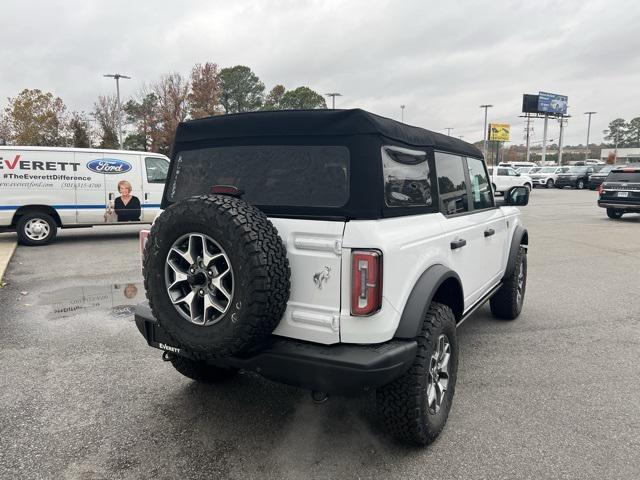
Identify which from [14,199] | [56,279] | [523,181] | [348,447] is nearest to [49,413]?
[348,447]

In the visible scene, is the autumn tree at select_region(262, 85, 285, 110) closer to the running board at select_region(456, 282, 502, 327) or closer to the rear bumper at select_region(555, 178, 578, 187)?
the rear bumper at select_region(555, 178, 578, 187)

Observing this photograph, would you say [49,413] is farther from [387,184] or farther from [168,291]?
[387,184]

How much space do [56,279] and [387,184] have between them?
6138 millimetres

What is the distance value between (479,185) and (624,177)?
42.8ft

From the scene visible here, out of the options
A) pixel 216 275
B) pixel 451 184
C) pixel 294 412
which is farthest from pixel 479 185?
pixel 216 275

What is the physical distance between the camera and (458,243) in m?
3.12

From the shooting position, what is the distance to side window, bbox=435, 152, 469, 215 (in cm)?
322

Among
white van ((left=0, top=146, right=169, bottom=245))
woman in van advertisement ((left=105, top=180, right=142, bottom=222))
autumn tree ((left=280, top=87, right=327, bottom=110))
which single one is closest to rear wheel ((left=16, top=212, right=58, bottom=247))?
white van ((left=0, top=146, right=169, bottom=245))

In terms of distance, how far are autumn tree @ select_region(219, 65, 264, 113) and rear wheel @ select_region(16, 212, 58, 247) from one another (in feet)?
147

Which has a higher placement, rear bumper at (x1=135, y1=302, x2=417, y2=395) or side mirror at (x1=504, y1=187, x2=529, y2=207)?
side mirror at (x1=504, y1=187, x2=529, y2=207)

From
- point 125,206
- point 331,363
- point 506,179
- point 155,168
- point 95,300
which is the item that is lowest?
point 95,300

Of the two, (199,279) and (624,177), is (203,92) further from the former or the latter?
(199,279)

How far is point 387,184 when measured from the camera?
2535 millimetres

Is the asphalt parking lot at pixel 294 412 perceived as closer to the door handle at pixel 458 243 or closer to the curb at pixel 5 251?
the door handle at pixel 458 243
